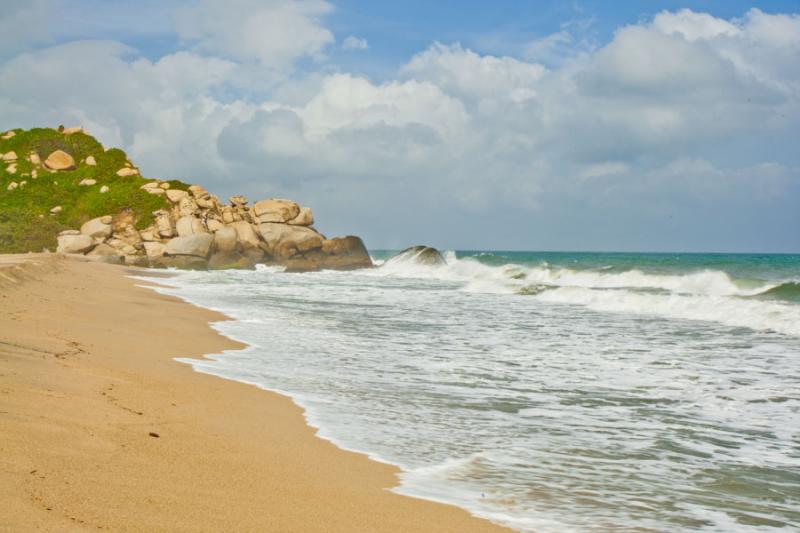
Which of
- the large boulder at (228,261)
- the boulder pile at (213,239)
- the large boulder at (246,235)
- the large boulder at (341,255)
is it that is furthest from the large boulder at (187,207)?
the large boulder at (341,255)

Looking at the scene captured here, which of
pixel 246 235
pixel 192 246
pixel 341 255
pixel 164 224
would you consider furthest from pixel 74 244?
pixel 341 255

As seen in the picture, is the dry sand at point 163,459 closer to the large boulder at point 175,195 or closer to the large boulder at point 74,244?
the large boulder at point 74,244

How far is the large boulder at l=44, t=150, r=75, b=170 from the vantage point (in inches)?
2739

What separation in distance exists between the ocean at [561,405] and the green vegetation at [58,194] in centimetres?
4125

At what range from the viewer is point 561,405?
29.5 feet

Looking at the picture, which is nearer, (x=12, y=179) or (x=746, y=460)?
(x=746, y=460)

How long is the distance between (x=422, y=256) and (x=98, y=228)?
2741 cm

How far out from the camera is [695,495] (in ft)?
18.5

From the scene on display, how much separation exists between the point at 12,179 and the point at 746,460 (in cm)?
7351

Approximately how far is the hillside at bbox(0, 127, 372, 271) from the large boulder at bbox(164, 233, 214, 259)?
0.26 feet

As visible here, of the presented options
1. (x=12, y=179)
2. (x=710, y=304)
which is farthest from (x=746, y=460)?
(x=12, y=179)

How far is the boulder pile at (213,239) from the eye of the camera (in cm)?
5478

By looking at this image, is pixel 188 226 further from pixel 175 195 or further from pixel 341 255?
pixel 341 255

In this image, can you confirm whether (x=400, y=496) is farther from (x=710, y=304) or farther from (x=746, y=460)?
(x=710, y=304)
